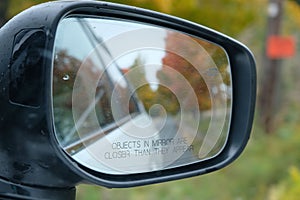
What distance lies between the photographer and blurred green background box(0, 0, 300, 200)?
13.9 ft

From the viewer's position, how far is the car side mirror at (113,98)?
102cm

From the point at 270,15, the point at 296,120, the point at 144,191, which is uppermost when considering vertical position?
the point at 270,15

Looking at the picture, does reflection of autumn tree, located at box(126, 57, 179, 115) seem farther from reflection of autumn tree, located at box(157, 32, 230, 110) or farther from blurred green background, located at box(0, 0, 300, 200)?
blurred green background, located at box(0, 0, 300, 200)

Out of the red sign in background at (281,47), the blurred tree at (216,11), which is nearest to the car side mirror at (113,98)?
the blurred tree at (216,11)

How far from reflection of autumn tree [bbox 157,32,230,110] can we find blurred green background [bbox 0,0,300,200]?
102 inches

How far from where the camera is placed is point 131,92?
1.19 meters

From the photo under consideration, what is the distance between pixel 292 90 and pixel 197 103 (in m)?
8.55

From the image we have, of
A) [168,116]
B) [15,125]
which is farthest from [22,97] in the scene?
[168,116]

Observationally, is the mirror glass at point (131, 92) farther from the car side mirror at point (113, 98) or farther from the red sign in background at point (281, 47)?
the red sign in background at point (281, 47)

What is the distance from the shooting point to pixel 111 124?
1.17m

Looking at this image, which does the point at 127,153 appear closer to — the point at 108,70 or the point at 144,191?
the point at 108,70

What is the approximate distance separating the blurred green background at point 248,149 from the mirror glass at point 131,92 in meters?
2.62

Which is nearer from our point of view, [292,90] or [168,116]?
[168,116]

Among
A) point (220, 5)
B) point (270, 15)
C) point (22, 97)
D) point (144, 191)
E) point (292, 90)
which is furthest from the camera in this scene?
point (292, 90)
